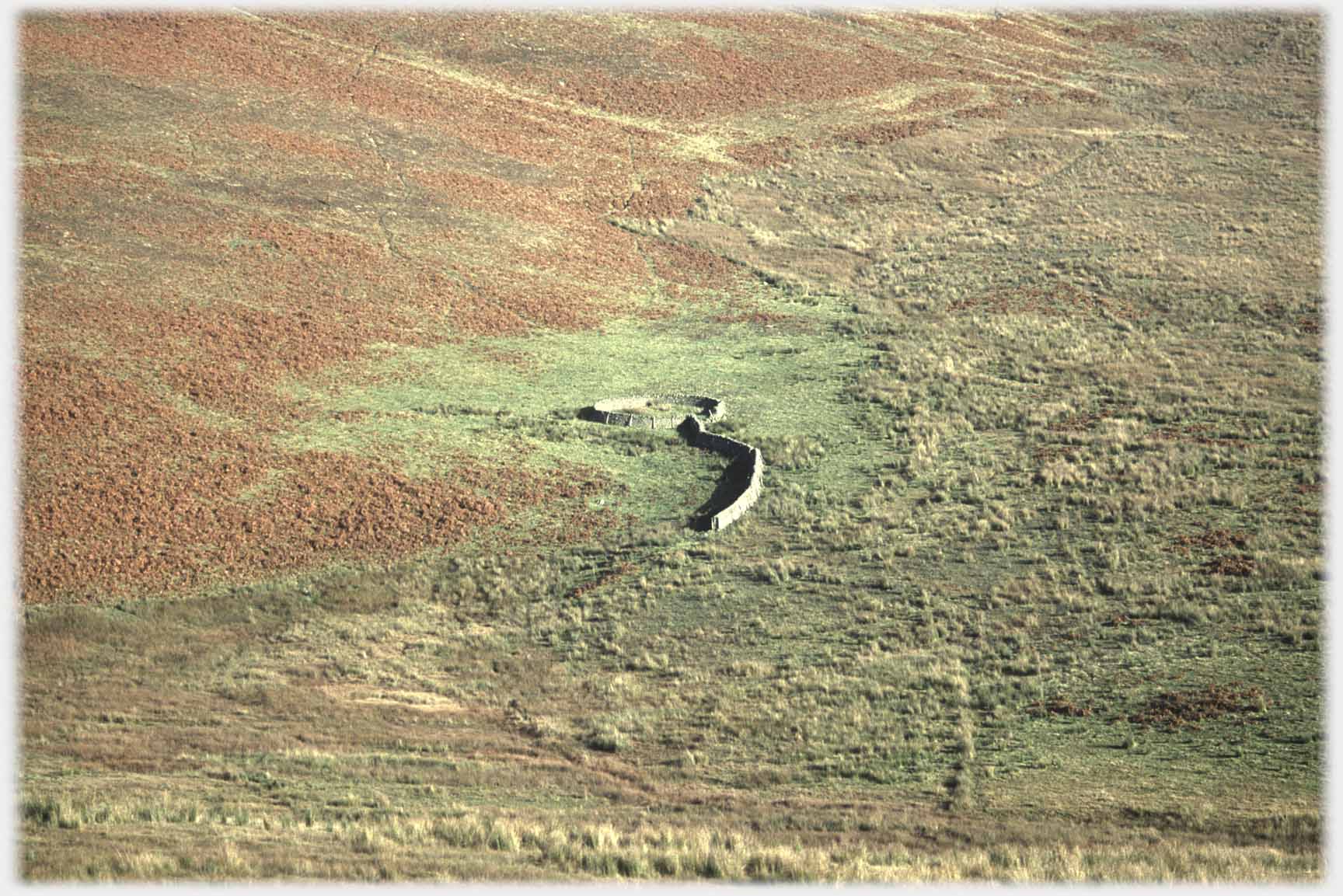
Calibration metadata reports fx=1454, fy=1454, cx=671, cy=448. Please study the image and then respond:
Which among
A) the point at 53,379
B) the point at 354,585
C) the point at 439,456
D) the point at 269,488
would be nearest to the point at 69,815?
the point at 354,585

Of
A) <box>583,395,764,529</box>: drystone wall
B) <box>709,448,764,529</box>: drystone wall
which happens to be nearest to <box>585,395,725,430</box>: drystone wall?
<box>583,395,764,529</box>: drystone wall

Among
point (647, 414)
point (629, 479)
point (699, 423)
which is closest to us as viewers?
point (629, 479)

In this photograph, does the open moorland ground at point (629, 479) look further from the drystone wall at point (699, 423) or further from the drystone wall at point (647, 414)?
the drystone wall at point (647, 414)

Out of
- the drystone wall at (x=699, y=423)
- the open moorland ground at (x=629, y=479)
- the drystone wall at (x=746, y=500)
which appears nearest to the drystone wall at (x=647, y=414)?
the drystone wall at (x=699, y=423)

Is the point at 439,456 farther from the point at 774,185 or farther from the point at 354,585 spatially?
the point at 774,185

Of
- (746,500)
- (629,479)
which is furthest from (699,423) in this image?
(746,500)

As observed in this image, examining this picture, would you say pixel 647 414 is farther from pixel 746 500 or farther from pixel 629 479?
pixel 746 500
